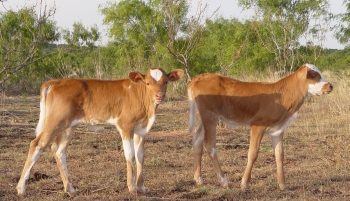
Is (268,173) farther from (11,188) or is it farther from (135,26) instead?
(135,26)

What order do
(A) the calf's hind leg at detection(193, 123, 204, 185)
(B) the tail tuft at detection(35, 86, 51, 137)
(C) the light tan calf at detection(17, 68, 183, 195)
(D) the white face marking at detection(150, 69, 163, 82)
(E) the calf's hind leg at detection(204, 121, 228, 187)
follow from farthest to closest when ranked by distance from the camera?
(A) the calf's hind leg at detection(193, 123, 204, 185)
(E) the calf's hind leg at detection(204, 121, 228, 187)
(D) the white face marking at detection(150, 69, 163, 82)
(B) the tail tuft at detection(35, 86, 51, 137)
(C) the light tan calf at detection(17, 68, 183, 195)

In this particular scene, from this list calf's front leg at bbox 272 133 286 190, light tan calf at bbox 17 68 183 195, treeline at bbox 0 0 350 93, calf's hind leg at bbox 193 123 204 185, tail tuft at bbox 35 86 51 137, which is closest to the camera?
light tan calf at bbox 17 68 183 195

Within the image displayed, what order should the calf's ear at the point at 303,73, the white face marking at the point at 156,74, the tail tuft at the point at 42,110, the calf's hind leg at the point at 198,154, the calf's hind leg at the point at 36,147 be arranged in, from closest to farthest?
the calf's hind leg at the point at 36,147
the tail tuft at the point at 42,110
the white face marking at the point at 156,74
the calf's hind leg at the point at 198,154
the calf's ear at the point at 303,73

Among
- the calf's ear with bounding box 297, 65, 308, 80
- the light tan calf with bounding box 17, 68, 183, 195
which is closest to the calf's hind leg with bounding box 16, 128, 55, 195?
the light tan calf with bounding box 17, 68, 183, 195

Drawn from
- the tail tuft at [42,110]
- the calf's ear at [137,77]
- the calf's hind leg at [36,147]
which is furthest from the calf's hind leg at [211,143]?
the tail tuft at [42,110]

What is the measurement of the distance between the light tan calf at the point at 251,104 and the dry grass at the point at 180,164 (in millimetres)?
705

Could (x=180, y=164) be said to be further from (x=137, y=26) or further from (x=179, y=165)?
(x=137, y=26)

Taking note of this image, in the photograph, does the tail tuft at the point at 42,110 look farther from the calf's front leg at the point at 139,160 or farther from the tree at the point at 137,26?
the tree at the point at 137,26

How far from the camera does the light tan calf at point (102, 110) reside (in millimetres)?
8883

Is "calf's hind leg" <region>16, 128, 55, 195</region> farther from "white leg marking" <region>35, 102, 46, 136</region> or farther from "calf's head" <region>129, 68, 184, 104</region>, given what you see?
"calf's head" <region>129, 68, 184, 104</region>

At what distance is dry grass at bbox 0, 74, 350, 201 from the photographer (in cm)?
892

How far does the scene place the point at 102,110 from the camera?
30.2ft

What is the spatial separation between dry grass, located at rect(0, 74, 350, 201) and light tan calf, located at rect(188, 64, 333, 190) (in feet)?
2.31

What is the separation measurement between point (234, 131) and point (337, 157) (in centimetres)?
466
